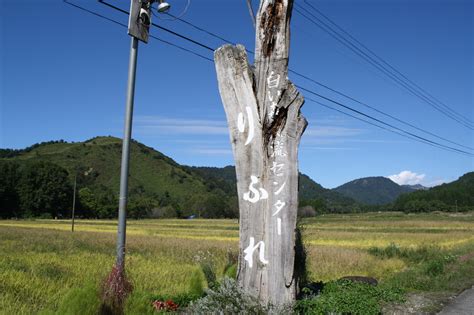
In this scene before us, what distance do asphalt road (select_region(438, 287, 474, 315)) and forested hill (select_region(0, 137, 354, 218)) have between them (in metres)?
45.5

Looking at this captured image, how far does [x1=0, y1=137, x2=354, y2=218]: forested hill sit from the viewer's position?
8138 centimetres

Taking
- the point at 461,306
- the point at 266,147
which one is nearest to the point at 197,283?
the point at 266,147

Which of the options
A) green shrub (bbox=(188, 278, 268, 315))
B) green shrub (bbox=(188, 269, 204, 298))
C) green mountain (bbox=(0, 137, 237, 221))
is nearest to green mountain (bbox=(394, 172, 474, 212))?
green mountain (bbox=(0, 137, 237, 221))

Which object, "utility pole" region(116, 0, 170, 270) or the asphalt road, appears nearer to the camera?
"utility pole" region(116, 0, 170, 270)

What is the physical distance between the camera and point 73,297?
391cm

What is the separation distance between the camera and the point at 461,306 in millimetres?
8742

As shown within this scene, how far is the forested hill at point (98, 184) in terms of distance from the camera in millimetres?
81375

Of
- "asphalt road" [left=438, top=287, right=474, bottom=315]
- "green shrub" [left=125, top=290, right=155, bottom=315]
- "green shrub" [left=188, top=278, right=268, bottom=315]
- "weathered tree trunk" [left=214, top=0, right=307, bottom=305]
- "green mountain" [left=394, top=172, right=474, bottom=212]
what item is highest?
"green mountain" [left=394, top=172, right=474, bottom=212]

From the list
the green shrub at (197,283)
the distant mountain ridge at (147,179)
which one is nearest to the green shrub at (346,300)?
the green shrub at (197,283)

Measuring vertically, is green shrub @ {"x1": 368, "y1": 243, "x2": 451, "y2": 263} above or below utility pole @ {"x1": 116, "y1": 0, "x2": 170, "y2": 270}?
below

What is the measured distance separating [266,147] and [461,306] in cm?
562

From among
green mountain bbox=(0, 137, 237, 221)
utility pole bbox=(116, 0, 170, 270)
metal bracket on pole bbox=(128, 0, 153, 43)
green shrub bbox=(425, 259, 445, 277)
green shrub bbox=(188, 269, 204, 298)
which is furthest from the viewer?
green mountain bbox=(0, 137, 237, 221)

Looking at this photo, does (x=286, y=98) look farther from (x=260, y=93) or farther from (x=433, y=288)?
(x=433, y=288)

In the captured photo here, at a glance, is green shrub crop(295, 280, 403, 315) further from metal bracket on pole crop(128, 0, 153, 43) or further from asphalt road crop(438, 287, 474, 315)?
metal bracket on pole crop(128, 0, 153, 43)
